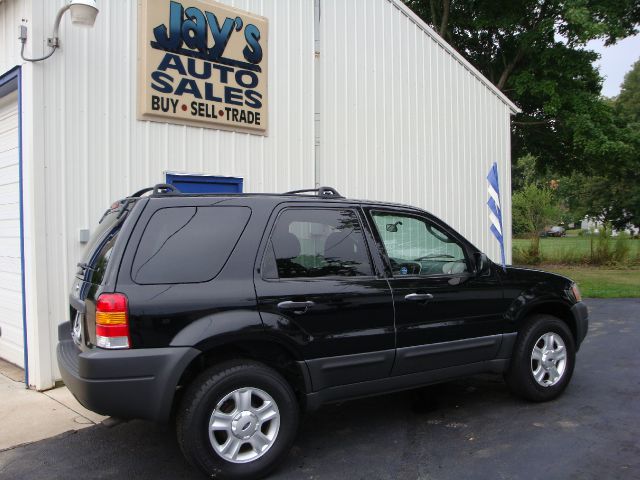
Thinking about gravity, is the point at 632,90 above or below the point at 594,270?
above

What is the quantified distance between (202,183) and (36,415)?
3302 millimetres

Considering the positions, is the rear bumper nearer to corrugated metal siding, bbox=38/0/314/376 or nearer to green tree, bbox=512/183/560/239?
corrugated metal siding, bbox=38/0/314/376

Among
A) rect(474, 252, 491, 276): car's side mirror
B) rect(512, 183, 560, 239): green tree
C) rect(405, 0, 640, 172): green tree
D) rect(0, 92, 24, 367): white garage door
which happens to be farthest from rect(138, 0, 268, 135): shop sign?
rect(512, 183, 560, 239): green tree

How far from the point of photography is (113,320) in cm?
317

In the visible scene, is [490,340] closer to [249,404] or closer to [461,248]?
[461,248]

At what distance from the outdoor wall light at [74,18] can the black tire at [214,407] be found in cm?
383

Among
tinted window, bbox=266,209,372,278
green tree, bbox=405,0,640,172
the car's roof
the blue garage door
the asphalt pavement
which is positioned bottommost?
the asphalt pavement

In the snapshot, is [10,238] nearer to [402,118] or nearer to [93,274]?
[93,274]

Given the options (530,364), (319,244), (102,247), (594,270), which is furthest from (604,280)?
(102,247)

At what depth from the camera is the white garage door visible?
6277 millimetres

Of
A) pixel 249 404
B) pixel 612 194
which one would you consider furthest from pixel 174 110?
pixel 612 194

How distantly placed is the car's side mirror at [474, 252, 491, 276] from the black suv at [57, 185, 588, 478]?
13 millimetres

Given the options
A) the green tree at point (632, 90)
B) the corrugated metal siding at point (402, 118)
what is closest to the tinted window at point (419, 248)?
the corrugated metal siding at point (402, 118)

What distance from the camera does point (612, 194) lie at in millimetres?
36250
